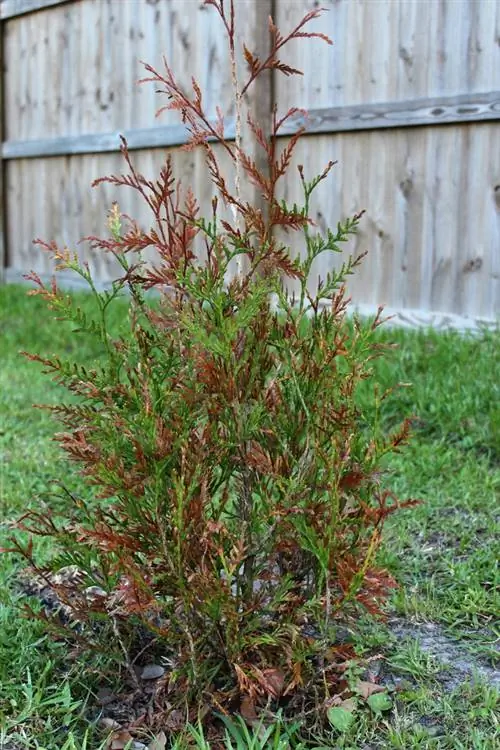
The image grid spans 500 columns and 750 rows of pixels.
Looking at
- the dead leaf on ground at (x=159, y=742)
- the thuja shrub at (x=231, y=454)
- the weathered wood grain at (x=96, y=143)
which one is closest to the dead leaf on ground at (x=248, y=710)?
the thuja shrub at (x=231, y=454)

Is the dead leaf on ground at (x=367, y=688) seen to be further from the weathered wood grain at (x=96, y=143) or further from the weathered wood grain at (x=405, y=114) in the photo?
the weathered wood grain at (x=96, y=143)

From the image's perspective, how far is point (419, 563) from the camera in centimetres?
272

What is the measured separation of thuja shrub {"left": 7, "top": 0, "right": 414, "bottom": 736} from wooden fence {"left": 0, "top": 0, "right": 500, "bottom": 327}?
3.08 metres

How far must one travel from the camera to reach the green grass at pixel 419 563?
1.95 metres

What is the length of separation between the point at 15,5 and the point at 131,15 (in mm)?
1845

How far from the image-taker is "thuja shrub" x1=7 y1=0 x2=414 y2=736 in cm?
181

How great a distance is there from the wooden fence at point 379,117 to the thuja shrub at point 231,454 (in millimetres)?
3077

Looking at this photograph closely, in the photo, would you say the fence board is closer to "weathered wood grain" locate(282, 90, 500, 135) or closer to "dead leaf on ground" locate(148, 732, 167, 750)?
"weathered wood grain" locate(282, 90, 500, 135)

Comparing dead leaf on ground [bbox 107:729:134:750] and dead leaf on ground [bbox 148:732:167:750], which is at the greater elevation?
dead leaf on ground [bbox 148:732:167:750]

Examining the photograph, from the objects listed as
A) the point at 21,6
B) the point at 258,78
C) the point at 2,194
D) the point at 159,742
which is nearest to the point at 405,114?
the point at 258,78

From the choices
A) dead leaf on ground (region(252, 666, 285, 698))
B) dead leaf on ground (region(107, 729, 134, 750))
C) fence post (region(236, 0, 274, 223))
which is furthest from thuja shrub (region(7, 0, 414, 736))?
fence post (region(236, 0, 274, 223))

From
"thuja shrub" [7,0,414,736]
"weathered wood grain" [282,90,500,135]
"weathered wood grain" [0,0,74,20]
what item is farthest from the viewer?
"weathered wood grain" [0,0,74,20]

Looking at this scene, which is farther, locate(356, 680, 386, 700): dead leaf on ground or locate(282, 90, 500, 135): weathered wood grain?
locate(282, 90, 500, 135): weathered wood grain

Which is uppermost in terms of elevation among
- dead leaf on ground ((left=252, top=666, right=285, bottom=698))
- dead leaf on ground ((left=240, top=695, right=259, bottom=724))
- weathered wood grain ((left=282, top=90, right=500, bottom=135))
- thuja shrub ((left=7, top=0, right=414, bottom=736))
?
weathered wood grain ((left=282, top=90, right=500, bottom=135))
